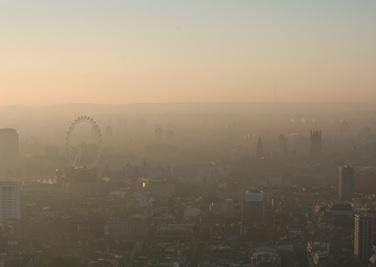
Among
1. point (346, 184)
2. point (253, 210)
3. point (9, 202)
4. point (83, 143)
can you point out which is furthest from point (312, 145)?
point (9, 202)

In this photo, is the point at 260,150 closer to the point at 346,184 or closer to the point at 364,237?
the point at 346,184

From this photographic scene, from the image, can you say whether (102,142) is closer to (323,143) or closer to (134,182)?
(134,182)

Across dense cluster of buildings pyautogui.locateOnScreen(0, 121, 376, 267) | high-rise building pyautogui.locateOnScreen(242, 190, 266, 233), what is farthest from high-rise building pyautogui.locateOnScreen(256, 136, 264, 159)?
high-rise building pyautogui.locateOnScreen(242, 190, 266, 233)

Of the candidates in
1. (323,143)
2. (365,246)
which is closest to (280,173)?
(323,143)

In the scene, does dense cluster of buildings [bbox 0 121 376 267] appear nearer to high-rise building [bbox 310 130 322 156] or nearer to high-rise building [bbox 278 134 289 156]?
high-rise building [bbox 278 134 289 156]

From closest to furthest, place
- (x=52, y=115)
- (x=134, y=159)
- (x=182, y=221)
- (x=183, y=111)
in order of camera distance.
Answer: (x=182, y=221) → (x=134, y=159) → (x=52, y=115) → (x=183, y=111)

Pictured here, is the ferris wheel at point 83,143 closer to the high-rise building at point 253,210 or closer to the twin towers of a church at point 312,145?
the twin towers of a church at point 312,145

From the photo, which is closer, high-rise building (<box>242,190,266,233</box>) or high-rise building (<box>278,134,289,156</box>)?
high-rise building (<box>242,190,266,233</box>)
